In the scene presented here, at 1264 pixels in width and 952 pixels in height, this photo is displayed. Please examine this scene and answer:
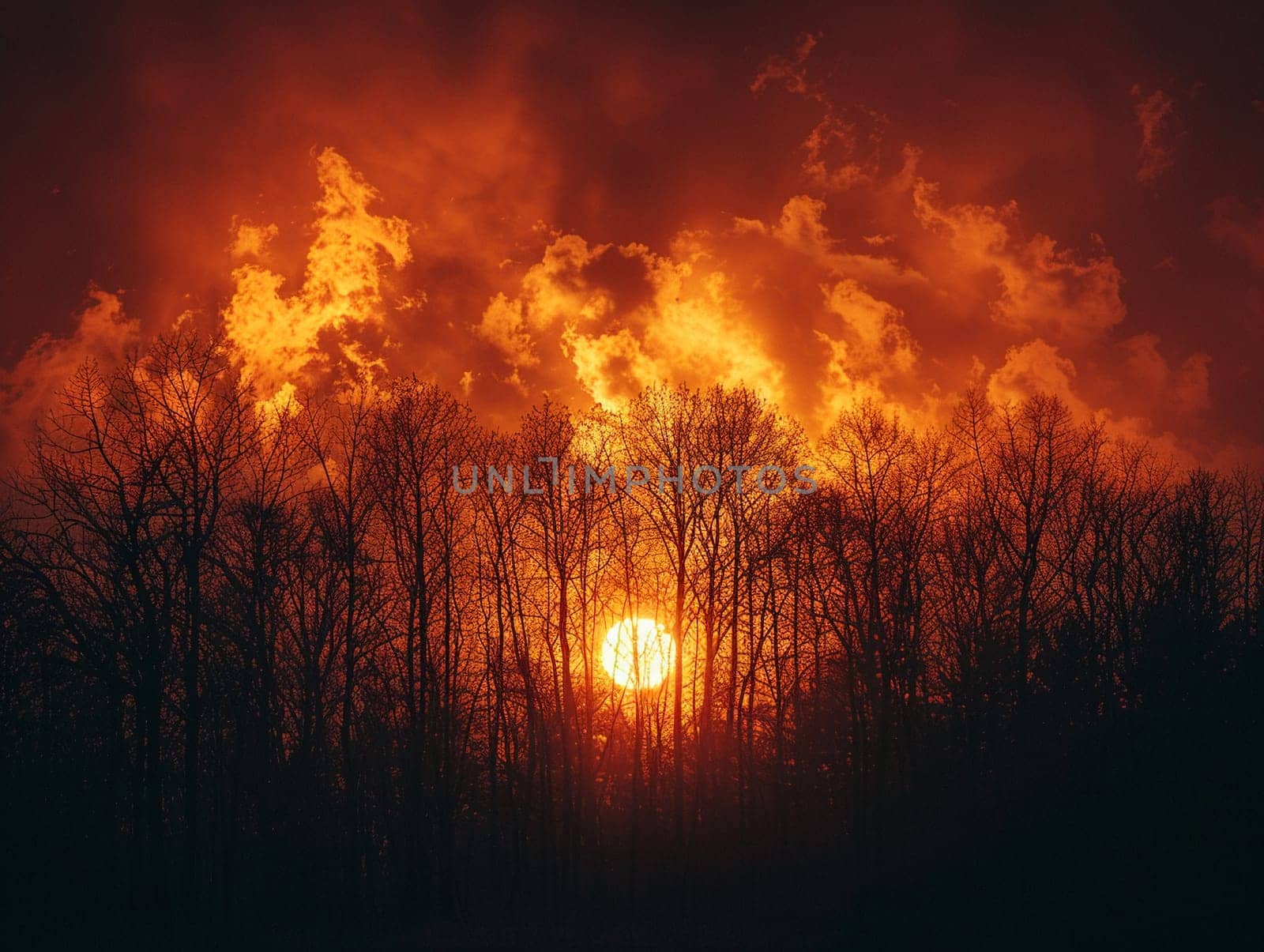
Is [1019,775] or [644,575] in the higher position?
[644,575]

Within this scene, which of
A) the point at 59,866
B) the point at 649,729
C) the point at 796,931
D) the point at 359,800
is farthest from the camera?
the point at 649,729

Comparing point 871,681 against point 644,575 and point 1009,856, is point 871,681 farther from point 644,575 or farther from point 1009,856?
point 644,575

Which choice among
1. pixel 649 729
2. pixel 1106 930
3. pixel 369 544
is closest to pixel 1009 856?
pixel 1106 930

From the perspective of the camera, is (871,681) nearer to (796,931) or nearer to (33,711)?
(796,931)

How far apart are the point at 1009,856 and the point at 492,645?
18624 mm

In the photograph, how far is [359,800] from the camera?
26734mm

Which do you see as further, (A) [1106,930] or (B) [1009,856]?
(B) [1009,856]

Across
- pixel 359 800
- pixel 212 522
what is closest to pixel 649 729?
pixel 359 800

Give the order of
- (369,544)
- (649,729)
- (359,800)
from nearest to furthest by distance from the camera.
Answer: (359,800)
(369,544)
(649,729)

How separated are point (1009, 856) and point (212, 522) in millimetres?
24970

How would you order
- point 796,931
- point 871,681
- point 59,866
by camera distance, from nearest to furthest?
point 59,866 < point 796,931 < point 871,681

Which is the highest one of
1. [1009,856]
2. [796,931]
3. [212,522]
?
[212,522]

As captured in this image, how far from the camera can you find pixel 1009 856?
25.8 meters

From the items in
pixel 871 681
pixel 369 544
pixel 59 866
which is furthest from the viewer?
pixel 871 681
